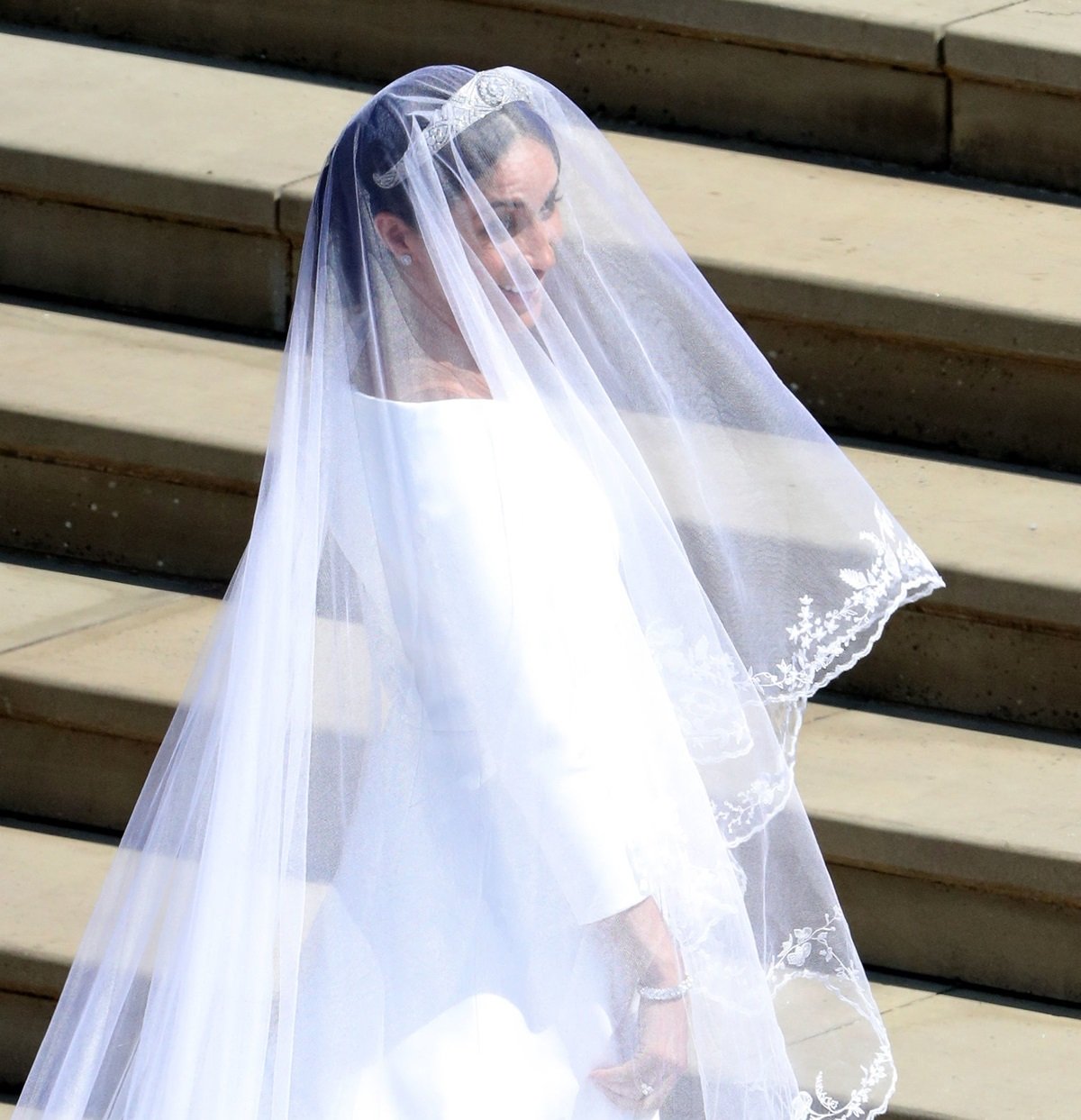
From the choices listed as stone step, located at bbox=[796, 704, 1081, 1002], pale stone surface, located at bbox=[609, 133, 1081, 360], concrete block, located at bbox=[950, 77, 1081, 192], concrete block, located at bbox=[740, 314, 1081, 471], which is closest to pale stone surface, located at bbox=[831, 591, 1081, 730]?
Answer: stone step, located at bbox=[796, 704, 1081, 1002]

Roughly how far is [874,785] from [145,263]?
76.0 inches

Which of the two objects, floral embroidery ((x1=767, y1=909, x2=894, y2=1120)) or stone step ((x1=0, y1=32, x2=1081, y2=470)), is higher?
stone step ((x1=0, y1=32, x2=1081, y2=470))

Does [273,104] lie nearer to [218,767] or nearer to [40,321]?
[40,321]

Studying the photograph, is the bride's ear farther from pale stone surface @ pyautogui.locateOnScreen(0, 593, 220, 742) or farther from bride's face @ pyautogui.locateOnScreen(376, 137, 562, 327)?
pale stone surface @ pyautogui.locateOnScreen(0, 593, 220, 742)

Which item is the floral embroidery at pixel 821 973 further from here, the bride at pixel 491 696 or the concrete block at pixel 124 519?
the concrete block at pixel 124 519

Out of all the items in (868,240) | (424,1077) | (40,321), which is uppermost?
(868,240)

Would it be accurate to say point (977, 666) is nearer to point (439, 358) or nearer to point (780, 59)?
point (780, 59)

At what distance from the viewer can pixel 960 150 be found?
416 centimetres

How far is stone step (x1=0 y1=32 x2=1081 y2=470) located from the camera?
3.73 m

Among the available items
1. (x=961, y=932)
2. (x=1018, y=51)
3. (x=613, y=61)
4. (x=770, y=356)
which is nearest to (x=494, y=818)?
(x=961, y=932)

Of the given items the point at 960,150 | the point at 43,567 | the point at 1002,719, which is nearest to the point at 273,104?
the point at 43,567

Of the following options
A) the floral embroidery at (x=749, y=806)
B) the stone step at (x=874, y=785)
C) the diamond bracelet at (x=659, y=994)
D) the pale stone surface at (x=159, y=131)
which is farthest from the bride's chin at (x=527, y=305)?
the pale stone surface at (x=159, y=131)

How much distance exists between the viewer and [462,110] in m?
2.13

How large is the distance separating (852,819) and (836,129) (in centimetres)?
169
